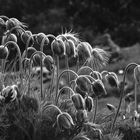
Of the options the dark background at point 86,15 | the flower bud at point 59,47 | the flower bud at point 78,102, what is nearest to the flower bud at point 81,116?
the flower bud at point 78,102

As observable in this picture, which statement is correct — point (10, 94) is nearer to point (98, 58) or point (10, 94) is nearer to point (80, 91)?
point (80, 91)

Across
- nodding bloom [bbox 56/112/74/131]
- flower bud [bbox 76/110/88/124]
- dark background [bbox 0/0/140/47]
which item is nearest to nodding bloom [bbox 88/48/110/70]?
flower bud [bbox 76/110/88/124]

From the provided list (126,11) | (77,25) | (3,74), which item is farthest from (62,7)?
(3,74)

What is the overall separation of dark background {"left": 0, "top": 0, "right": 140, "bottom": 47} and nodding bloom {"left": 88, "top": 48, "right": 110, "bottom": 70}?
11.8 metres

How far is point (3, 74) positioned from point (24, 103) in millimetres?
609

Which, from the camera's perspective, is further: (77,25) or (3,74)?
(77,25)

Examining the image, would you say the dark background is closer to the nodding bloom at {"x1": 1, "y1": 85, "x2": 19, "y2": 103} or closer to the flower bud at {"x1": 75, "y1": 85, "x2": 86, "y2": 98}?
the flower bud at {"x1": 75, "y1": 85, "x2": 86, "y2": 98}

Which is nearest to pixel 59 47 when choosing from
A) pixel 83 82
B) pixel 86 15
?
pixel 83 82

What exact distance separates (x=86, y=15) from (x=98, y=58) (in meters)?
13.6

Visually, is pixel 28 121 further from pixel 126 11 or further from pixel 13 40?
pixel 126 11

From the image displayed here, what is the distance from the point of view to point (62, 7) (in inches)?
685

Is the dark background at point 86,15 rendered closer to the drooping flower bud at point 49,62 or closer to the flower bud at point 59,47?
the drooping flower bud at point 49,62

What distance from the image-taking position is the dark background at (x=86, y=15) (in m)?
15.9

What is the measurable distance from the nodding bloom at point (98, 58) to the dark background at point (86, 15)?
466 inches
